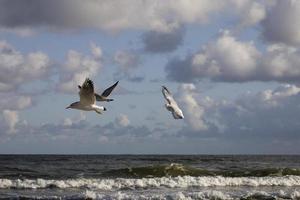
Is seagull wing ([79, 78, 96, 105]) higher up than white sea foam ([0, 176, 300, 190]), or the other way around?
seagull wing ([79, 78, 96, 105])

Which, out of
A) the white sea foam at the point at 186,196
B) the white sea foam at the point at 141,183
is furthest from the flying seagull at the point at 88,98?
the white sea foam at the point at 141,183

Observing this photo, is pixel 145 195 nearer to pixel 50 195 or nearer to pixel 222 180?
pixel 50 195

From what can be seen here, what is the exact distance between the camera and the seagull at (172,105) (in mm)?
12891

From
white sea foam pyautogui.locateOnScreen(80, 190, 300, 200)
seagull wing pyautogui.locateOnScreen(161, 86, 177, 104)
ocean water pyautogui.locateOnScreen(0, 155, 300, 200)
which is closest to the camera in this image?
seagull wing pyautogui.locateOnScreen(161, 86, 177, 104)

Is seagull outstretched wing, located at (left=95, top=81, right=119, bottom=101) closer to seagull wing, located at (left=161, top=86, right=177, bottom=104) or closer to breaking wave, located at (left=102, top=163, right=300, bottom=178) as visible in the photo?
seagull wing, located at (left=161, top=86, right=177, bottom=104)

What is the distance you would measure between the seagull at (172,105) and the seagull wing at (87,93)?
1.72 m

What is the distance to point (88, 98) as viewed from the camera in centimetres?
1253

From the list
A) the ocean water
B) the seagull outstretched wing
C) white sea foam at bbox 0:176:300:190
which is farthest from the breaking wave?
the seagull outstretched wing

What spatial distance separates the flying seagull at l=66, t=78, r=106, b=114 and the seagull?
163 centimetres

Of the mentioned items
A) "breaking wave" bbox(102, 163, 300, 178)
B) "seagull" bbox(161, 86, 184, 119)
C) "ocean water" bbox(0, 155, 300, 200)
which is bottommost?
"ocean water" bbox(0, 155, 300, 200)

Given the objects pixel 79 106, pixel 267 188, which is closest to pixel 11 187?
pixel 267 188

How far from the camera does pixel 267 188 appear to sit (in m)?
24.2

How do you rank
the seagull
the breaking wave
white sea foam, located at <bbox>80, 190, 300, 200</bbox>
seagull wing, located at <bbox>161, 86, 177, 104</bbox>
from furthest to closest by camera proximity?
1. the breaking wave
2. white sea foam, located at <bbox>80, 190, 300, 200</bbox>
3. seagull wing, located at <bbox>161, 86, 177, 104</bbox>
4. the seagull

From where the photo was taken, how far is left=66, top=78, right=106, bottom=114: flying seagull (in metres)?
12.3
